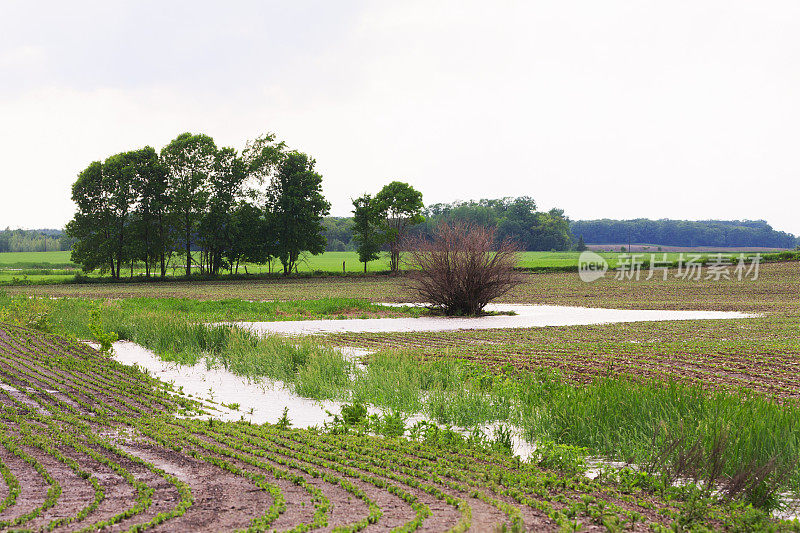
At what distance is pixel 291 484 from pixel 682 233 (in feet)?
410

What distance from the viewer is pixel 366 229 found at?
60531 millimetres

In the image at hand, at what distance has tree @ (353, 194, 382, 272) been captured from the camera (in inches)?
2352

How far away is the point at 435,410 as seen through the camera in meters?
8.16

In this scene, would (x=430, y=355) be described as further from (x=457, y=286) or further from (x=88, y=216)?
(x=88, y=216)

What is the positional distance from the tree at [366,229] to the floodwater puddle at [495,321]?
34.5 metres

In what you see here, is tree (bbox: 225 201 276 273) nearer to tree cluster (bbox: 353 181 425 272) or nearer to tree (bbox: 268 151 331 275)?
tree (bbox: 268 151 331 275)

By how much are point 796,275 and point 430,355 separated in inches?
1513

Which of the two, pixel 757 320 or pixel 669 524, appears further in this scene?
pixel 757 320

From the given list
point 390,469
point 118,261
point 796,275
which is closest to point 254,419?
point 390,469

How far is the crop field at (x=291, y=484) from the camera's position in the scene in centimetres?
448

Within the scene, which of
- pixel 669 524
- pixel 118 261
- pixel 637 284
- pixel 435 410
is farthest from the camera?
pixel 118 261

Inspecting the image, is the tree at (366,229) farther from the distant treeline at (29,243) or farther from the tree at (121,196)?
the distant treeline at (29,243)

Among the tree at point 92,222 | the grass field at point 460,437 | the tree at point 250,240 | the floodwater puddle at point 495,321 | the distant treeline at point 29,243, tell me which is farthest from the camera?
the distant treeline at point 29,243

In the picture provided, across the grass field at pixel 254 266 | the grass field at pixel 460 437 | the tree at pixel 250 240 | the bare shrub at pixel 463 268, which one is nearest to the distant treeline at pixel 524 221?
the grass field at pixel 254 266
